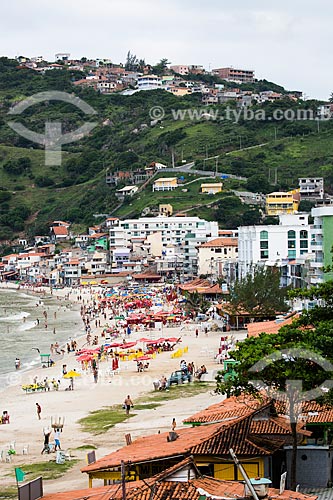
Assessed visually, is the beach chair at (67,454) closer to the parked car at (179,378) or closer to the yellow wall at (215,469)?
the yellow wall at (215,469)

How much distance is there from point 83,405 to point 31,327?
30.1m

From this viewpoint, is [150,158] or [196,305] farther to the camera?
[150,158]

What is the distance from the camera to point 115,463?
12.0 m

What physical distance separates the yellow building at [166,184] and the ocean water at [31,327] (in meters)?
28.9

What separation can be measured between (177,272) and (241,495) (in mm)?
79509

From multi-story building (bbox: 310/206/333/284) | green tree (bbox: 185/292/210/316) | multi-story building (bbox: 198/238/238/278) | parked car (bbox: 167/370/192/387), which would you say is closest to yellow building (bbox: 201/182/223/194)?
multi-story building (bbox: 198/238/238/278)

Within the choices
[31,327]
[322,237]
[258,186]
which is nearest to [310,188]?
[258,186]

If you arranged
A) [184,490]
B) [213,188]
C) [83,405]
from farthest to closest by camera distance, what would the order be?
[213,188]
[83,405]
[184,490]

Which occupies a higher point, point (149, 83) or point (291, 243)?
point (149, 83)

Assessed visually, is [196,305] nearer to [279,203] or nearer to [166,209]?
[279,203]

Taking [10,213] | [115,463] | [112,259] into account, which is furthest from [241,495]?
[10,213]

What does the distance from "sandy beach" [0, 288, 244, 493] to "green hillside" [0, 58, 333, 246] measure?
199ft

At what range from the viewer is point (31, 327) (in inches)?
A: 2184

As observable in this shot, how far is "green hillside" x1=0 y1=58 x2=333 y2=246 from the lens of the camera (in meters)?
108
